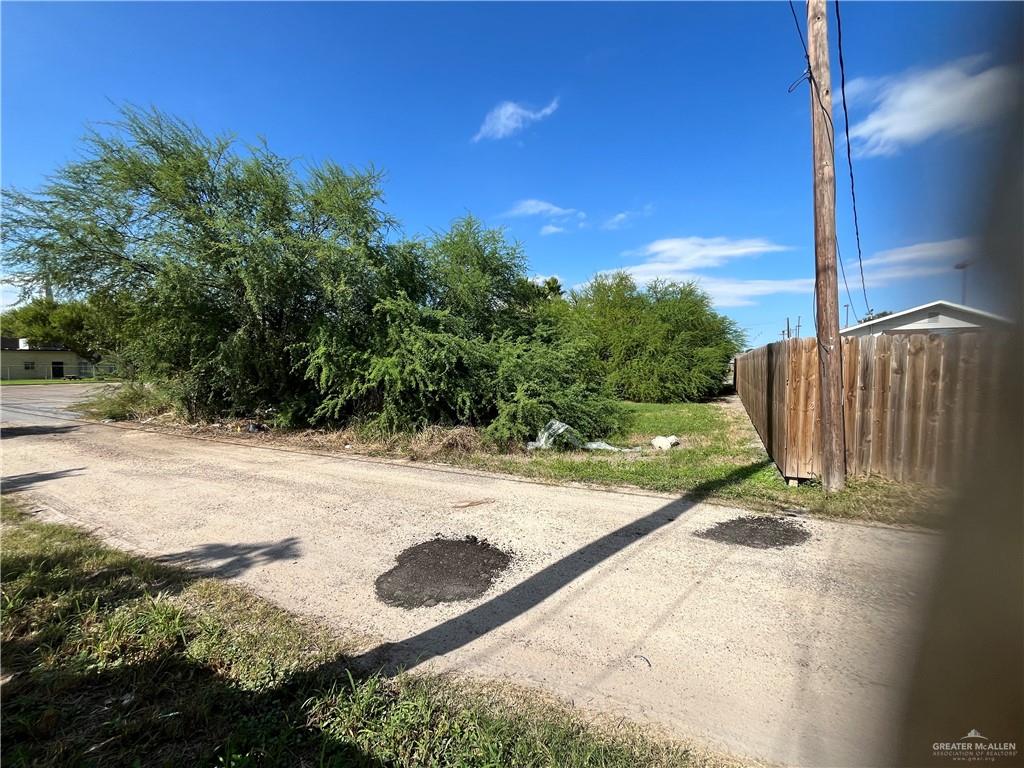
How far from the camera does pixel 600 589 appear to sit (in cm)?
370

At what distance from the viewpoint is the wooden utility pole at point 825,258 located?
5594mm

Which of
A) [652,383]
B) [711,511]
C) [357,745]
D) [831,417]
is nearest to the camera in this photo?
[357,745]

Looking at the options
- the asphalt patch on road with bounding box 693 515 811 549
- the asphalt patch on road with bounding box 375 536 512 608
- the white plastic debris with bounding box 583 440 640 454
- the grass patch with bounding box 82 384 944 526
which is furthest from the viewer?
the white plastic debris with bounding box 583 440 640 454

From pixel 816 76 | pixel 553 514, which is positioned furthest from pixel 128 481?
pixel 816 76

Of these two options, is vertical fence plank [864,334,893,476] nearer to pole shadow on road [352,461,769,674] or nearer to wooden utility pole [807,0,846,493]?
wooden utility pole [807,0,846,493]

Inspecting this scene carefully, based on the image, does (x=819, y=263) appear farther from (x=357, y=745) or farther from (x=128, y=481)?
(x=128, y=481)

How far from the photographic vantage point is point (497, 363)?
10.4 metres

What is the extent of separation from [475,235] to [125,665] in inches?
431

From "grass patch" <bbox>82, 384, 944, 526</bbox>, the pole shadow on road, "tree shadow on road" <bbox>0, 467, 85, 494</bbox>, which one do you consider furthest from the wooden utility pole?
"tree shadow on road" <bbox>0, 467, 85, 494</bbox>

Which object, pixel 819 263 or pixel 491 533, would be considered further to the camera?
pixel 819 263

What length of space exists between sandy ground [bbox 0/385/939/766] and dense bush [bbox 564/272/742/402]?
52.2 ft

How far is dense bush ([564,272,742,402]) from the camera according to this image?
850 inches

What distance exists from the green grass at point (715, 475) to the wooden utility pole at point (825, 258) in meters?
0.44

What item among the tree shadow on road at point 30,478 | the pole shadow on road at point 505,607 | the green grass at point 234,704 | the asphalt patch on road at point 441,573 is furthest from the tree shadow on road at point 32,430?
the pole shadow on road at point 505,607
